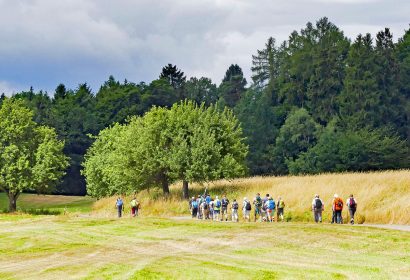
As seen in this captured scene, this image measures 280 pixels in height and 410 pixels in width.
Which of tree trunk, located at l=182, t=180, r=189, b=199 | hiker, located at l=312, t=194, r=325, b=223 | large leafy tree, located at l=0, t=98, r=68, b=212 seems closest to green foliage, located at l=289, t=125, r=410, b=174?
tree trunk, located at l=182, t=180, r=189, b=199

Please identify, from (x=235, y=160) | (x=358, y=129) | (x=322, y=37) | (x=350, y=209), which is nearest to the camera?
(x=350, y=209)

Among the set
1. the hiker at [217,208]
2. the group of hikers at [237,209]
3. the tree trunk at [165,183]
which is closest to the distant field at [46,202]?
the tree trunk at [165,183]

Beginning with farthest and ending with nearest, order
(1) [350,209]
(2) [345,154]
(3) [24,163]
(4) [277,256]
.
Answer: (2) [345,154] < (3) [24,163] < (1) [350,209] < (4) [277,256]

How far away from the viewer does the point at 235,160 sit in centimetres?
6303

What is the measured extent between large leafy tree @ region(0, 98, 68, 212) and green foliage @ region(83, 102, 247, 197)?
8.89 meters

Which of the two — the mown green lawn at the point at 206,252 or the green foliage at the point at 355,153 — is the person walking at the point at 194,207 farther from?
the green foliage at the point at 355,153

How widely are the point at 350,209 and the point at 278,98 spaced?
84960 millimetres

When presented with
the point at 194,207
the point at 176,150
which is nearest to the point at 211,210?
the point at 194,207

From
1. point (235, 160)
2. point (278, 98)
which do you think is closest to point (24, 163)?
point (235, 160)

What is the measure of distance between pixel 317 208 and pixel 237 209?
22.2 ft

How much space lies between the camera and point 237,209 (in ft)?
153

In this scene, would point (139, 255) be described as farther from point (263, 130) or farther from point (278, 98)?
point (278, 98)

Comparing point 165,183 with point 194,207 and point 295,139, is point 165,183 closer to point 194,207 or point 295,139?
point 194,207

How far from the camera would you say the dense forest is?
3807 inches
